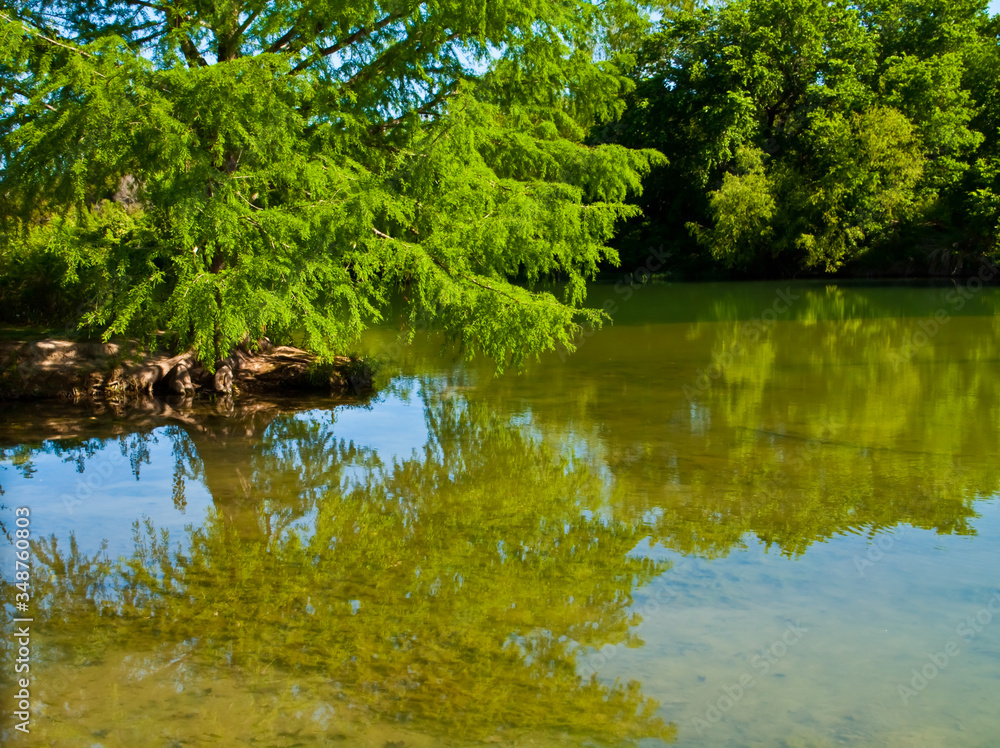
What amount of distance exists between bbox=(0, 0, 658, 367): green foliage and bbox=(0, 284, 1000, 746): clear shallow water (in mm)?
1419

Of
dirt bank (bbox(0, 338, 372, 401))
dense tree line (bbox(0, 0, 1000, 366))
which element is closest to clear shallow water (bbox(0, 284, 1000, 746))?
dirt bank (bbox(0, 338, 372, 401))

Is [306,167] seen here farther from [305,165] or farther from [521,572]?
[521,572]

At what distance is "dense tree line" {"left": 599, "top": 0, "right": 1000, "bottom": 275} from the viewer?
109 feet

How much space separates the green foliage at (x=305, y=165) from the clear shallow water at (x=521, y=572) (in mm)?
1419

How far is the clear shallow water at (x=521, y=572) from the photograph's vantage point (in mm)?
3777

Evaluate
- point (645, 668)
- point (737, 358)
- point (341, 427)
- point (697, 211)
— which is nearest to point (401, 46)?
point (341, 427)

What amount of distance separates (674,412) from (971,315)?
42.4 feet

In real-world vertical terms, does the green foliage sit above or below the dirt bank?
above

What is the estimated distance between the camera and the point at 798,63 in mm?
36281

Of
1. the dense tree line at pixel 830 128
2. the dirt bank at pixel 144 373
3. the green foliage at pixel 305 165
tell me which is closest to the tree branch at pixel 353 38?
the green foliage at pixel 305 165

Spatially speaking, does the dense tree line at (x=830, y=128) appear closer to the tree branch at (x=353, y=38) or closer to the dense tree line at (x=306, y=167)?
the dense tree line at (x=306, y=167)

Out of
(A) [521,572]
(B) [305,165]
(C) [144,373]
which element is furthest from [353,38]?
(A) [521,572]

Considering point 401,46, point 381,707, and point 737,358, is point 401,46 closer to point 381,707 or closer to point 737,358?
point 737,358

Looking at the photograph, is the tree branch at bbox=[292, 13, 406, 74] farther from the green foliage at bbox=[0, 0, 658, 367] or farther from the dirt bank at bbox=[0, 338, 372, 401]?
the dirt bank at bbox=[0, 338, 372, 401]
